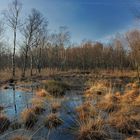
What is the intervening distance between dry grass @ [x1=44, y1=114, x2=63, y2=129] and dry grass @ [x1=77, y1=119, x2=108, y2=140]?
906 millimetres

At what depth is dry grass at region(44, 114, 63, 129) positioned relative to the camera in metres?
5.84

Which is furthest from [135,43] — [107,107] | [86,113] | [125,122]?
[125,122]

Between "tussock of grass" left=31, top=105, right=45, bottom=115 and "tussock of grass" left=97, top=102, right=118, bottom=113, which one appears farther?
"tussock of grass" left=97, top=102, right=118, bottom=113

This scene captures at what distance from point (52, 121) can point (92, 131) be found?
1.35m

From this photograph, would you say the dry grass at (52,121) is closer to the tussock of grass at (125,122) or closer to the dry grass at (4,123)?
the dry grass at (4,123)

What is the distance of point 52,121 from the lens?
235 inches

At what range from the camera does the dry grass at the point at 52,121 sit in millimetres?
5843

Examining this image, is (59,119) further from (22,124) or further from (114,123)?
(114,123)

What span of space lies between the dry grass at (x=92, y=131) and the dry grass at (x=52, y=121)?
91 cm

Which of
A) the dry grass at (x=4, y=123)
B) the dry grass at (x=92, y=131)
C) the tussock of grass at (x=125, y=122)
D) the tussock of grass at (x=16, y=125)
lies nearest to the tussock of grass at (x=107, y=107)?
the tussock of grass at (x=125, y=122)

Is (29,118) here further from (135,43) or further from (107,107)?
(135,43)

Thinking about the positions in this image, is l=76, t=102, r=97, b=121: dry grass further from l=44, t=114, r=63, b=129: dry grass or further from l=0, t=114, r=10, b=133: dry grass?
l=0, t=114, r=10, b=133: dry grass

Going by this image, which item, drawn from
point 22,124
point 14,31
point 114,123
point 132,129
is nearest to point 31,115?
point 22,124

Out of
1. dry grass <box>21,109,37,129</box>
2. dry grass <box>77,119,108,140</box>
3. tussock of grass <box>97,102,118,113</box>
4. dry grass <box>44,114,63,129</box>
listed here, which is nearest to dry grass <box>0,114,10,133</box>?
dry grass <box>21,109,37,129</box>
